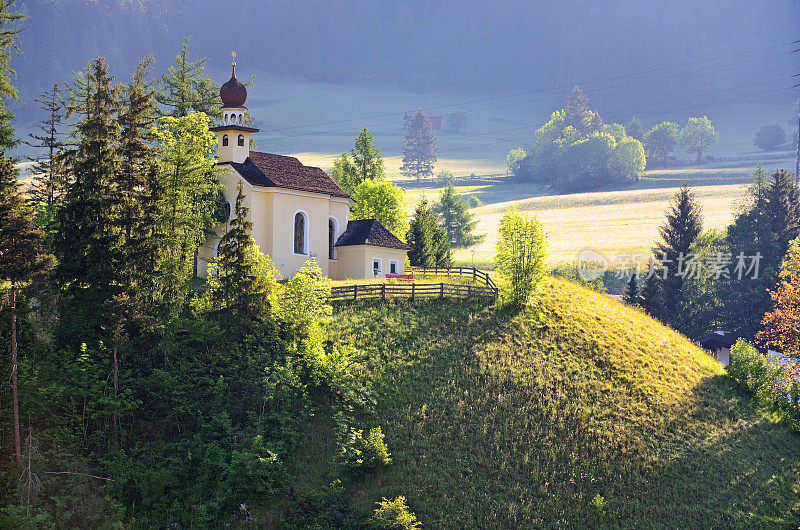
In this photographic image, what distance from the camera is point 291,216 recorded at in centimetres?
5184

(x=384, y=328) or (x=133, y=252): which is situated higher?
(x=133, y=252)

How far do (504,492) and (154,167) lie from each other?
22.6 meters

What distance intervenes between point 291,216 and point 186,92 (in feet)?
59.7

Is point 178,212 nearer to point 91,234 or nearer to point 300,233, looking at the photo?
point 91,234

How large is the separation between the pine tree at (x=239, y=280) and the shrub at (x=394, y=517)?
40.8 ft

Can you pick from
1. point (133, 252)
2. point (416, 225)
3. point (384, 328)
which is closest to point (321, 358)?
point (384, 328)

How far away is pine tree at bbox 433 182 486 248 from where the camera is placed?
389 feet

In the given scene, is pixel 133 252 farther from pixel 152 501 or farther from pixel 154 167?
pixel 152 501

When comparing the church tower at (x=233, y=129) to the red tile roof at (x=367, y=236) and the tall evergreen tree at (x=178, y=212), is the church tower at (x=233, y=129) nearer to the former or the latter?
the red tile roof at (x=367, y=236)

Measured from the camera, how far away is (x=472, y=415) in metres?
35.8

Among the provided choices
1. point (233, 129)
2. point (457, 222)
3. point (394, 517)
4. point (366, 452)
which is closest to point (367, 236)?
point (233, 129)

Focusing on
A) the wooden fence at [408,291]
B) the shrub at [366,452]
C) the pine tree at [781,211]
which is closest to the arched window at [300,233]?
Answer: the wooden fence at [408,291]

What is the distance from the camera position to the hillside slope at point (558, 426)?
104 feet

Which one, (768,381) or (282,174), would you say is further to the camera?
(282,174)
